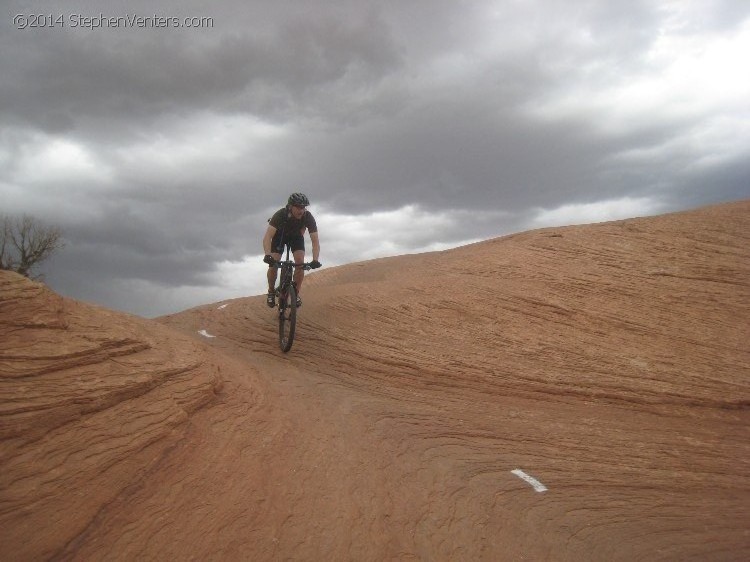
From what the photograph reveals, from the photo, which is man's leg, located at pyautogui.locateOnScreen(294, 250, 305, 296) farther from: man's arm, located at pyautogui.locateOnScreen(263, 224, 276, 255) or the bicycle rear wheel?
man's arm, located at pyautogui.locateOnScreen(263, 224, 276, 255)

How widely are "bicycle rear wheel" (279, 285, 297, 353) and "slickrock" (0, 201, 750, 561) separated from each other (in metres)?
0.31

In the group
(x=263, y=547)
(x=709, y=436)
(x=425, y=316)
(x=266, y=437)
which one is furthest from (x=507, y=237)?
(x=263, y=547)

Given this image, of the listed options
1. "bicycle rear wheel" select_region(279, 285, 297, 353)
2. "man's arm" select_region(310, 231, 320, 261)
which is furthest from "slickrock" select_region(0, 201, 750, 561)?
"man's arm" select_region(310, 231, 320, 261)

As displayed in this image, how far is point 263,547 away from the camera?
4.62 metres

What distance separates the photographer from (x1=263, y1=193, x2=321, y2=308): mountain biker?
10.4 m

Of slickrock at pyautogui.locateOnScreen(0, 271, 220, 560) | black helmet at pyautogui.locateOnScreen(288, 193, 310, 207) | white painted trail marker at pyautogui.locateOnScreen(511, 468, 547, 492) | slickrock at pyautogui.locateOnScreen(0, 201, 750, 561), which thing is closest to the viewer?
slickrock at pyautogui.locateOnScreen(0, 271, 220, 560)

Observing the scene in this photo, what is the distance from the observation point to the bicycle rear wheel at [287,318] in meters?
10.2

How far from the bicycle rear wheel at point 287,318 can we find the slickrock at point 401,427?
1.03 feet

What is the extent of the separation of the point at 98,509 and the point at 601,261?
13.0m

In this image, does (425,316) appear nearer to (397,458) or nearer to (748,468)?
(397,458)

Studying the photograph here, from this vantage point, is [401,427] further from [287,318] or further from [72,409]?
[72,409]

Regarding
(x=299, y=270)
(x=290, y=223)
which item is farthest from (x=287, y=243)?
(x=299, y=270)

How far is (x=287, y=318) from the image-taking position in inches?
411

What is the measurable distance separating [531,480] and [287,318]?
234 inches
